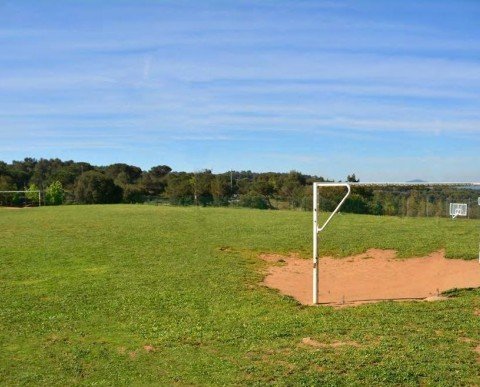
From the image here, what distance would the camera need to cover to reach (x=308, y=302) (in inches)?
517

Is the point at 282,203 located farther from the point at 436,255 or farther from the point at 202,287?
the point at 202,287

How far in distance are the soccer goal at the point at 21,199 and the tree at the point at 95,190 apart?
5.81 metres

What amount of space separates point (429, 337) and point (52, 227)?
83.1 ft

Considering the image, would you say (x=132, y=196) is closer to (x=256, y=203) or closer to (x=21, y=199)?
(x=21, y=199)

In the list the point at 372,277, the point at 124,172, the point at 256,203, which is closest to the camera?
the point at 372,277

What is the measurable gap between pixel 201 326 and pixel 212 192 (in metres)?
66.6

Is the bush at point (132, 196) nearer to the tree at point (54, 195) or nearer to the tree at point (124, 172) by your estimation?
the tree at point (54, 195)

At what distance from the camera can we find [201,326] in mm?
10672

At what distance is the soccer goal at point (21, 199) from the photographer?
64250 mm

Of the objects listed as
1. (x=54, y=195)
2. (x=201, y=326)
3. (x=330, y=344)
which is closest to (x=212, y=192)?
(x=54, y=195)

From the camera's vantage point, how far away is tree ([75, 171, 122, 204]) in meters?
69.2

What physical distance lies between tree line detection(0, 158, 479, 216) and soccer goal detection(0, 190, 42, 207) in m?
0.11

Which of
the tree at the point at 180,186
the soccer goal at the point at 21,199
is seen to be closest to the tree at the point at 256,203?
the tree at the point at 180,186

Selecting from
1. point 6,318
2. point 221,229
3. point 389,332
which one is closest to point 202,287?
point 6,318
